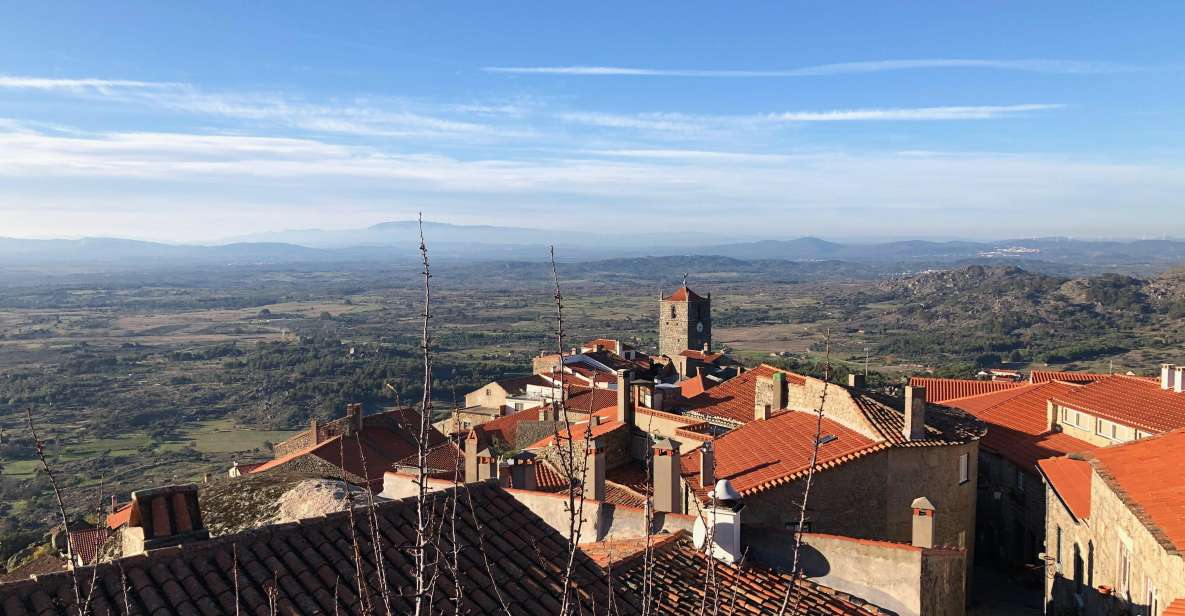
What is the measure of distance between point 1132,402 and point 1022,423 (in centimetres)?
348

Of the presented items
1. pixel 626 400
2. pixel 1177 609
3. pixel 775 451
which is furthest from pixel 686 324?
pixel 1177 609

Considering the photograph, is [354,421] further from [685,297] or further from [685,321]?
[685,297]

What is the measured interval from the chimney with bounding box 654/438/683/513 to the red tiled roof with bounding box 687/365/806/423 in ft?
25.5

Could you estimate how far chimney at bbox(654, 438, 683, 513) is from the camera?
39.0 feet

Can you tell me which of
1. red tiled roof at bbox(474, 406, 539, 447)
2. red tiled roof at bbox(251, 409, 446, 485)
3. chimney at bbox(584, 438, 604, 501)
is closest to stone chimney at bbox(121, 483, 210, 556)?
chimney at bbox(584, 438, 604, 501)

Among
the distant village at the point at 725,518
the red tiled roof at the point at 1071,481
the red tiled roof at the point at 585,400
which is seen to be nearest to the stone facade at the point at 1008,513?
the distant village at the point at 725,518

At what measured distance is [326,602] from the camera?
599cm

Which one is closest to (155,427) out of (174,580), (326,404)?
(326,404)

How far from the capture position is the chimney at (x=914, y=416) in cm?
1506

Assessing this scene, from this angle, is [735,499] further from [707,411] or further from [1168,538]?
[707,411]

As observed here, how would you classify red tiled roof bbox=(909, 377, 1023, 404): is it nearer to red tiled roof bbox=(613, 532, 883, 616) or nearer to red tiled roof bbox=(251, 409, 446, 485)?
red tiled roof bbox=(251, 409, 446, 485)

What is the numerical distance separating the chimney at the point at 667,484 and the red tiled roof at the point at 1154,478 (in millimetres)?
5637

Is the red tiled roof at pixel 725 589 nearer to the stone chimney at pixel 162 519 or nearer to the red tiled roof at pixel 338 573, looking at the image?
the red tiled roof at pixel 338 573

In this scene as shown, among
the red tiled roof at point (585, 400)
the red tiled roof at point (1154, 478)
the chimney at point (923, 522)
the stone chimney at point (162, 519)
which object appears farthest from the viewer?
A: the red tiled roof at point (585, 400)
